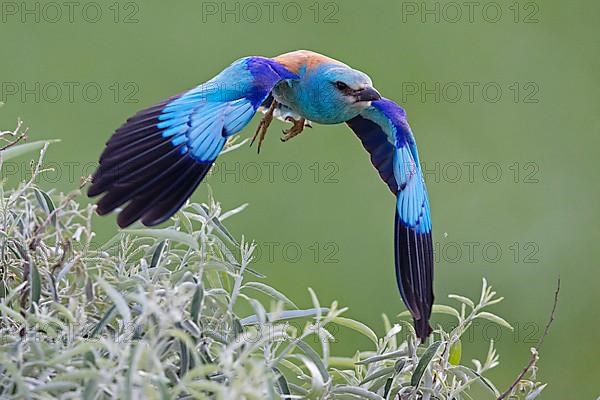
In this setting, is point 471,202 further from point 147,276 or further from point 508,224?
point 147,276

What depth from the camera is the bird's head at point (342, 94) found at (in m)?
1.98

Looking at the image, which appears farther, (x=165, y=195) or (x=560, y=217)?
(x=560, y=217)

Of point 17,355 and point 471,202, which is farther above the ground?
point 17,355

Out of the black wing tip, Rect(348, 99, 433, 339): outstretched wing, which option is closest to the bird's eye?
Rect(348, 99, 433, 339): outstretched wing

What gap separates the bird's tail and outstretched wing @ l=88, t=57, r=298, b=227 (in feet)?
1.21

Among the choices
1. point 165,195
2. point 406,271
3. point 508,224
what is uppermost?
point 165,195

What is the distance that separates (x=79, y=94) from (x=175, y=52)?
24.4 inches

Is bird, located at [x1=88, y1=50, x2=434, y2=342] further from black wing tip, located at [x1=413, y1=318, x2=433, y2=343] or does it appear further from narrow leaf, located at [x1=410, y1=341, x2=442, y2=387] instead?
narrow leaf, located at [x1=410, y1=341, x2=442, y2=387]

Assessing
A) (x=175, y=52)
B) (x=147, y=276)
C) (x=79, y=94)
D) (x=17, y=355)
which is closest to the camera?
(x=17, y=355)

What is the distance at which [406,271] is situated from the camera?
1.85 m

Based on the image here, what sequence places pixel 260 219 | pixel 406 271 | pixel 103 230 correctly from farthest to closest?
1. pixel 260 219
2. pixel 103 230
3. pixel 406 271

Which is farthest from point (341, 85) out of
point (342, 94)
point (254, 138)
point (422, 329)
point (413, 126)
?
point (413, 126)

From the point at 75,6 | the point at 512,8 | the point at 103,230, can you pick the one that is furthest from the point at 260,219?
the point at 512,8

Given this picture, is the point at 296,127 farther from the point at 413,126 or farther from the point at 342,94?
the point at 413,126
